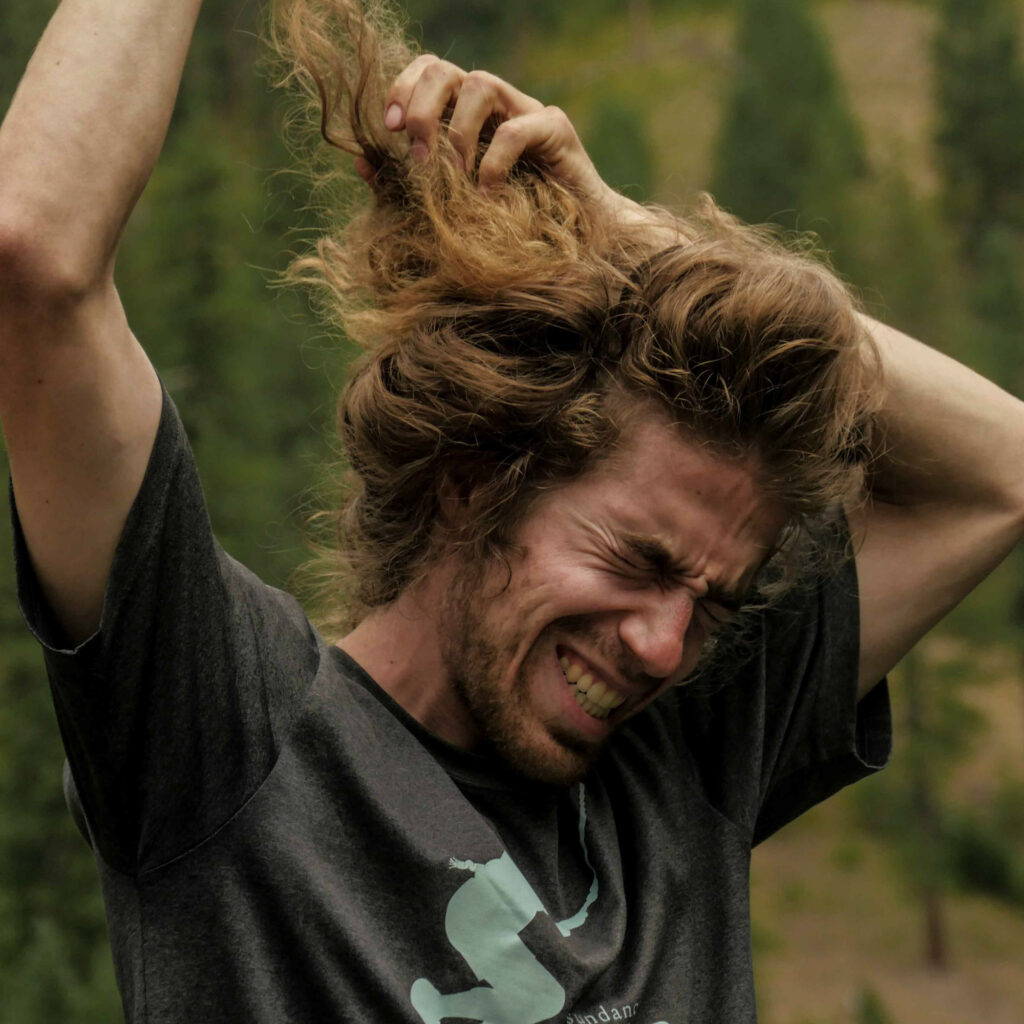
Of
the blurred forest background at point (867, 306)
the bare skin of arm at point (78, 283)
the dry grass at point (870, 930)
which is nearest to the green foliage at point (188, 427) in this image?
the blurred forest background at point (867, 306)

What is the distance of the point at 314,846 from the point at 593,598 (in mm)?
454

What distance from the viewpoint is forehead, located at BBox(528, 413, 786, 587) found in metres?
1.84

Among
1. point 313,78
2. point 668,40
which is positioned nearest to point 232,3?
point 668,40

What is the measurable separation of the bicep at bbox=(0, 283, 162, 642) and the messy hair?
52cm

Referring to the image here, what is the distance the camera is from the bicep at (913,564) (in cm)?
219

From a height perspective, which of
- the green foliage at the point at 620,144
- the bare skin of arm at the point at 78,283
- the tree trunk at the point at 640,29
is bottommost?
the tree trunk at the point at 640,29

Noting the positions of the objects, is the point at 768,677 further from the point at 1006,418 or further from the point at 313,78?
the point at 313,78

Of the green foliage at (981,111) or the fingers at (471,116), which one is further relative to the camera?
the green foliage at (981,111)

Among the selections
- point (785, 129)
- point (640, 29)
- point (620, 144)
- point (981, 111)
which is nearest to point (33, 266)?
point (620, 144)

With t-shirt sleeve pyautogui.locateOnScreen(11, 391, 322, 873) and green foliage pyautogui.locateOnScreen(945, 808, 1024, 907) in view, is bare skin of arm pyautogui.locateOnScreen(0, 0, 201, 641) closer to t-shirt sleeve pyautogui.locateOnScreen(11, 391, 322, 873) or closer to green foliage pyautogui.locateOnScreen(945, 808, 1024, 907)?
t-shirt sleeve pyautogui.locateOnScreen(11, 391, 322, 873)

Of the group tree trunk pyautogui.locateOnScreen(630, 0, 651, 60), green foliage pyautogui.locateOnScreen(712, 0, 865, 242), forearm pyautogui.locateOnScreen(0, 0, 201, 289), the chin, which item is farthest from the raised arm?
tree trunk pyautogui.locateOnScreen(630, 0, 651, 60)

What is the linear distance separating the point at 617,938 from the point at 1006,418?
1.00 meters

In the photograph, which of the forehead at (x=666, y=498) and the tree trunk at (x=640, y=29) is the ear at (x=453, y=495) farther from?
the tree trunk at (x=640, y=29)

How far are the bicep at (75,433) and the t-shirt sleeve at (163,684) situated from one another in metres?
0.02
